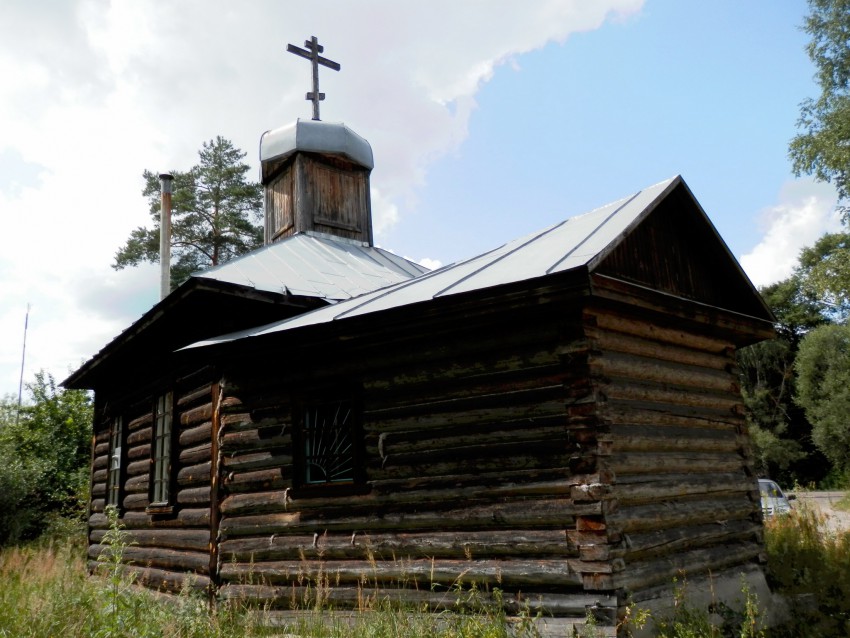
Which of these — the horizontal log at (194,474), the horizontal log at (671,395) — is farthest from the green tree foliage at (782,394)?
the horizontal log at (194,474)

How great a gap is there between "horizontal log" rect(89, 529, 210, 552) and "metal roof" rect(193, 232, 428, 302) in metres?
3.07

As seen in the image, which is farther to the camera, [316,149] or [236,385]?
[316,149]

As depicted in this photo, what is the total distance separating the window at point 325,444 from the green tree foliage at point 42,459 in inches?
419

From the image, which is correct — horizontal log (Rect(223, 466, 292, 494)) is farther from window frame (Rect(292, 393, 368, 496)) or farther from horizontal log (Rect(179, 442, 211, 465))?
horizontal log (Rect(179, 442, 211, 465))

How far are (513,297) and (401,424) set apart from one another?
182cm

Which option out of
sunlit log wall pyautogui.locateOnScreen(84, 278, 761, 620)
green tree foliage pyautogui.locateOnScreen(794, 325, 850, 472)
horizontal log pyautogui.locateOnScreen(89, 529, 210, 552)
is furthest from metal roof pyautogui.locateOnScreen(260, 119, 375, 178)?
green tree foliage pyautogui.locateOnScreen(794, 325, 850, 472)

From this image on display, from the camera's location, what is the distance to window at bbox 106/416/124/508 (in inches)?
468

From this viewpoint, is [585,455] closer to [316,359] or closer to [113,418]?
[316,359]

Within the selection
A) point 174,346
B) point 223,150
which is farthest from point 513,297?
point 223,150

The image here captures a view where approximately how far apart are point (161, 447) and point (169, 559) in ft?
5.99

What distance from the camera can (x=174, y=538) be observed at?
9281 mm

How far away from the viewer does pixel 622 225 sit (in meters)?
6.81

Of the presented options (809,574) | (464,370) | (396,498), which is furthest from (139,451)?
(809,574)

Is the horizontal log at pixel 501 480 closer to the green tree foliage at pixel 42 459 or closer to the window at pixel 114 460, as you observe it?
the window at pixel 114 460
